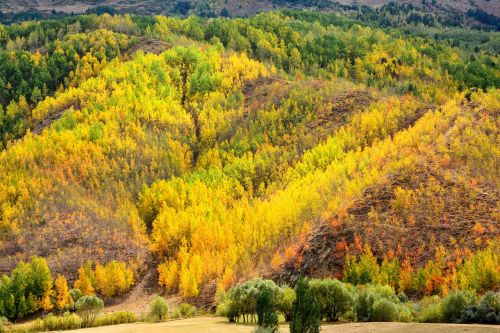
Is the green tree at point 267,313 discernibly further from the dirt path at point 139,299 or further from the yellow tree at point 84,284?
the yellow tree at point 84,284

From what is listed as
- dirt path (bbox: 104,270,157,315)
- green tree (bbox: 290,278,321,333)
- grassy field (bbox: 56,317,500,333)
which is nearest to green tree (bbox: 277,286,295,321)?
grassy field (bbox: 56,317,500,333)

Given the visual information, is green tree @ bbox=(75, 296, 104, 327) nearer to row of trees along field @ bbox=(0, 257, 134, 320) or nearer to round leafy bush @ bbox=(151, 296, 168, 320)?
round leafy bush @ bbox=(151, 296, 168, 320)

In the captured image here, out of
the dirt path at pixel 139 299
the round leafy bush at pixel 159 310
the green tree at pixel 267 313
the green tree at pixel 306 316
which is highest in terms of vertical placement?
the green tree at pixel 306 316

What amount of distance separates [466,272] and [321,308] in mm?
36309

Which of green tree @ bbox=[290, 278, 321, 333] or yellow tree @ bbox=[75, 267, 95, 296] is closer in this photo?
green tree @ bbox=[290, 278, 321, 333]

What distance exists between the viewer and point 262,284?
126 m

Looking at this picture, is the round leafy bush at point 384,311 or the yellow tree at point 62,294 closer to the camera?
the round leafy bush at point 384,311

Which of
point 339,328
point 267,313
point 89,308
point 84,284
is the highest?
point 267,313

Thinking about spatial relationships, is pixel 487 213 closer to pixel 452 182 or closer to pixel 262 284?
pixel 452 182

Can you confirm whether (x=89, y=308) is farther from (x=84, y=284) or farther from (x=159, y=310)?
(x=84, y=284)

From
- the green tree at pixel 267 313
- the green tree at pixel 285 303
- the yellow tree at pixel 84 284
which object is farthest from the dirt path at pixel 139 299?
the green tree at pixel 267 313

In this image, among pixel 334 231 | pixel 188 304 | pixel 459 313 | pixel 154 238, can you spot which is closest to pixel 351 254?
pixel 334 231

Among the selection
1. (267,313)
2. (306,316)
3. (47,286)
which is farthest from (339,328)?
(47,286)

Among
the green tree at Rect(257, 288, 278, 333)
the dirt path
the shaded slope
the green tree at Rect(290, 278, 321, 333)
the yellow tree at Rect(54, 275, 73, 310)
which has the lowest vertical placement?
the dirt path
